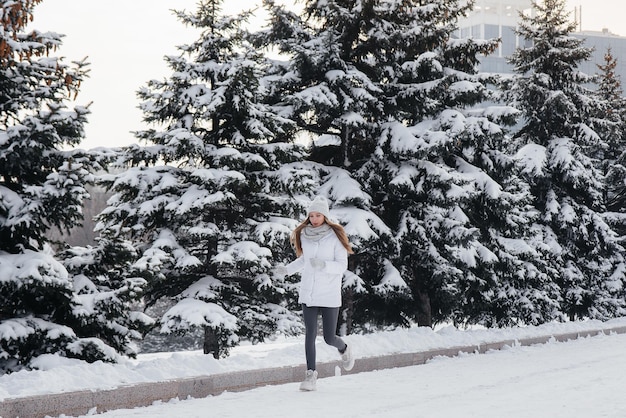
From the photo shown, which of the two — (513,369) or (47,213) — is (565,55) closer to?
(513,369)

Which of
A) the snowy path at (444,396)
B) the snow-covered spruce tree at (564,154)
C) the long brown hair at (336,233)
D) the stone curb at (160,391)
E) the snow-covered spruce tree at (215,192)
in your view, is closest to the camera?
the stone curb at (160,391)

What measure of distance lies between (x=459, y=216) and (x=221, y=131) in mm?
6306

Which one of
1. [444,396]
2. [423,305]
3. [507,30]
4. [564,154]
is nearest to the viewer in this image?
[444,396]

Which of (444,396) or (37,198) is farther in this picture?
(37,198)

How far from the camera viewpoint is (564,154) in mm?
26328

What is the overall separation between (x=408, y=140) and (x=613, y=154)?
1849 centimetres

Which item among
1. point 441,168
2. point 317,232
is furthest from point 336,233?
point 441,168

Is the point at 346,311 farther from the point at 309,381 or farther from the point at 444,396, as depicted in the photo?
the point at 444,396

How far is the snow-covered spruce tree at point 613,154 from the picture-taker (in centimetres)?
3064

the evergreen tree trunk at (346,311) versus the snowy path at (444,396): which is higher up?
the evergreen tree trunk at (346,311)

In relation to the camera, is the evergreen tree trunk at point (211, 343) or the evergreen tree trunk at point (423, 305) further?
the evergreen tree trunk at point (423, 305)

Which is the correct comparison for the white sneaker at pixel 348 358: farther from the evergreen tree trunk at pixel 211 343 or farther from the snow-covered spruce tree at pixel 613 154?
the snow-covered spruce tree at pixel 613 154

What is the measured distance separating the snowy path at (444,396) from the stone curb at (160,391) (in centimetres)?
15

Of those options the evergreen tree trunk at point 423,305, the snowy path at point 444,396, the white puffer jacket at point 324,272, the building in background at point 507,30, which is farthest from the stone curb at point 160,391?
the building in background at point 507,30
